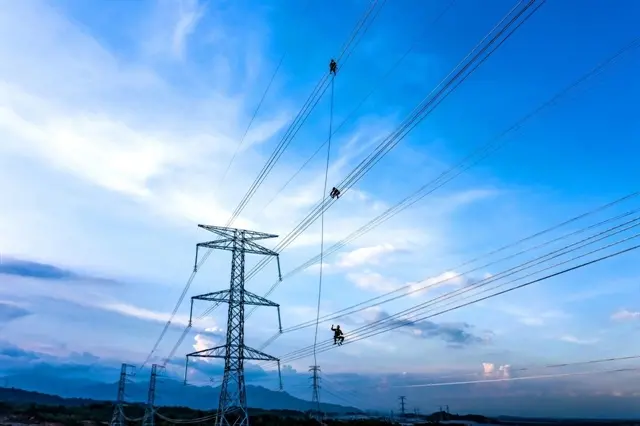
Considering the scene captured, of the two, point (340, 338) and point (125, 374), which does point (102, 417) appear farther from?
point (340, 338)

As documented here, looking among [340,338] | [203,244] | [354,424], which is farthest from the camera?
[354,424]

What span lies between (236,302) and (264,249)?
6.50 m

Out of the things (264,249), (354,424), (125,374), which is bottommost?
(354,424)

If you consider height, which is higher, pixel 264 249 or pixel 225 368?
pixel 264 249

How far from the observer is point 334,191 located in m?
30.7

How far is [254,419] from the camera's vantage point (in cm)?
15638

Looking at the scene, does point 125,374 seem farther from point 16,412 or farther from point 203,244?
point 16,412

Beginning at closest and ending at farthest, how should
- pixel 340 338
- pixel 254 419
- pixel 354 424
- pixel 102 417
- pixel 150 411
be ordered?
pixel 340 338, pixel 150 411, pixel 354 424, pixel 254 419, pixel 102 417

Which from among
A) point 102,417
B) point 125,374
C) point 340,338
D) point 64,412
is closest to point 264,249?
point 340,338

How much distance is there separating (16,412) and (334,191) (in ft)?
629

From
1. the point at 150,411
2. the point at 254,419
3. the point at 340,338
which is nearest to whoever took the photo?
the point at 340,338

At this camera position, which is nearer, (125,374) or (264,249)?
(264,249)

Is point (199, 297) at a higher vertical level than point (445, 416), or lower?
higher

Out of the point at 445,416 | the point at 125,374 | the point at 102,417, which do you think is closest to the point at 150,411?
the point at 125,374
